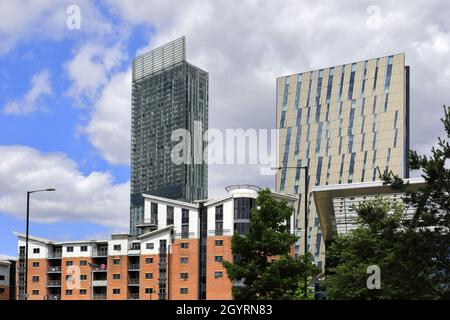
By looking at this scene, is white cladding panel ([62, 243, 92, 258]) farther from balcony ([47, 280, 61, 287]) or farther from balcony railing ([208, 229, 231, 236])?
balcony railing ([208, 229, 231, 236])

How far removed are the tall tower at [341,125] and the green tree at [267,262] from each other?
97.6 meters

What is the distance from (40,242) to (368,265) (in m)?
86.6

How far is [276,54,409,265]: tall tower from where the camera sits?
132m

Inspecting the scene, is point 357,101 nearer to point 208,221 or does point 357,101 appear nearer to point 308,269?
point 208,221

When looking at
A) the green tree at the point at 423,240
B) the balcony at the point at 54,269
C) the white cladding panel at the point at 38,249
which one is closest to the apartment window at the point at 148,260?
the balcony at the point at 54,269

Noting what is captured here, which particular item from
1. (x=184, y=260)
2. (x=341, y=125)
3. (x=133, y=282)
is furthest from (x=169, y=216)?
(x=341, y=125)

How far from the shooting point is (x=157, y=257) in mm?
104500

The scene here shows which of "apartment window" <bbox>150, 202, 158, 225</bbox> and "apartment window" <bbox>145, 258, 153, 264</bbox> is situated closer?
"apartment window" <bbox>145, 258, 153, 264</bbox>

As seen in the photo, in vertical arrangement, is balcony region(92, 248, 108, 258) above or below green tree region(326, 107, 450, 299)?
below

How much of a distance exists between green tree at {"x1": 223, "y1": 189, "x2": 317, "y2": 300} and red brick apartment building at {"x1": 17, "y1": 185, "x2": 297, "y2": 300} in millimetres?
63238

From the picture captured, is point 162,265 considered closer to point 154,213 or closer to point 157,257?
point 157,257

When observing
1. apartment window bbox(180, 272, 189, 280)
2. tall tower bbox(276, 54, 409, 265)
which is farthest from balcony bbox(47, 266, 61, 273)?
tall tower bbox(276, 54, 409, 265)
